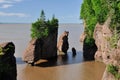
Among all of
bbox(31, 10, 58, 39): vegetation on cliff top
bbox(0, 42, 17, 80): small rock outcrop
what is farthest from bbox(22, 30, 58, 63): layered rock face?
bbox(0, 42, 17, 80): small rock outcrop

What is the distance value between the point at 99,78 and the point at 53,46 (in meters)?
21.8

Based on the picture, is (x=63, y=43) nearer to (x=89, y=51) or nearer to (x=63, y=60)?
(x=89, y=51)

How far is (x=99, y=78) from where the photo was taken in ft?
156

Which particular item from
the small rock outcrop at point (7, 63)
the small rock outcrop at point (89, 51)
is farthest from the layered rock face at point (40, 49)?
the small rock outcrop at point (7, 63)

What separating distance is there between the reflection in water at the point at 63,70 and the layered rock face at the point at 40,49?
1.46m

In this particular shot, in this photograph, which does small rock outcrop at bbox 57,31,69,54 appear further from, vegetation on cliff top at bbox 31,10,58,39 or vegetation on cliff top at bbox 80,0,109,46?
vegetation on cliff top at bbox 80,0,109,46

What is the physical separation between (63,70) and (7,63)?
25.8m

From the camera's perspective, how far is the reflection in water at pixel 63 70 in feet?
162

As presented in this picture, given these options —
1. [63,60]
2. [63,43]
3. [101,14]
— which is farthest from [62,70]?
[63,43]

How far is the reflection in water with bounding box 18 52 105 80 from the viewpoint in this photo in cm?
4925

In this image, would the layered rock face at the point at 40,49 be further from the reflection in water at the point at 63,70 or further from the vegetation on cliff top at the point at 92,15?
the vegetation on cliff top at the point at 92,15

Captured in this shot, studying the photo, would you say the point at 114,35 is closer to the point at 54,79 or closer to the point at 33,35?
the point at 54,79

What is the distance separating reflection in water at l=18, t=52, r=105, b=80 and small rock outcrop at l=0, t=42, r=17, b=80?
17709 millimetres

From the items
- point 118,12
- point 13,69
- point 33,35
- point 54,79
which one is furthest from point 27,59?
point 13,69
